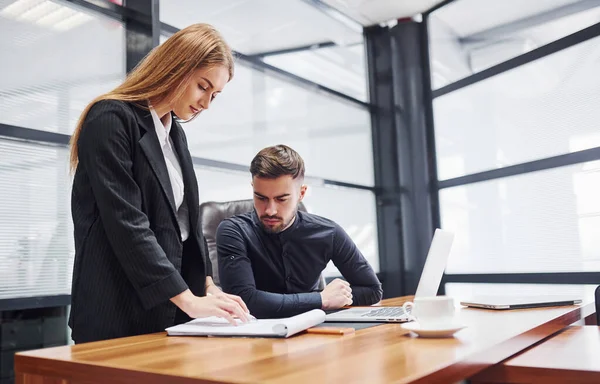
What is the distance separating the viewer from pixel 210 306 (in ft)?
3.89

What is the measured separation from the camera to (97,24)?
114 inches

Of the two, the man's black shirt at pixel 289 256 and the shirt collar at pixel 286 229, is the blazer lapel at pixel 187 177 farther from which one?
the shirt collar at pixel 286 229

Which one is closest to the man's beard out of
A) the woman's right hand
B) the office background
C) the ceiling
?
the woman's right hand

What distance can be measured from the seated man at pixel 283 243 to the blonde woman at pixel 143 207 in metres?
0.56

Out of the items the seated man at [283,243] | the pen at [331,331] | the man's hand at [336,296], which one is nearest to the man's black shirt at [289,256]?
the seated man at [283,243]

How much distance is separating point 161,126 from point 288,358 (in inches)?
31.8

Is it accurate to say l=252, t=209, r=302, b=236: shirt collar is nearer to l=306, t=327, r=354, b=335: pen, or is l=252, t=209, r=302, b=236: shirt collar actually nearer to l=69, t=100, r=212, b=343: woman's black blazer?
l=69, t=100, r=212, b=343: woman's black blazer

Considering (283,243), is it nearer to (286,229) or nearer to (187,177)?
(286,229)

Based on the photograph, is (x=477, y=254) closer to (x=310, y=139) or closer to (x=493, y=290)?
(x=493, y=290)

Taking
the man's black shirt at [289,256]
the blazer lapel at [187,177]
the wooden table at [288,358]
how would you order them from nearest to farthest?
the wooden table at [288,358]
the blazer lapel at [187,177]
the man's black shirt at [289,256]

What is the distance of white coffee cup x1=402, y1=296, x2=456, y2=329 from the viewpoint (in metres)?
1.03

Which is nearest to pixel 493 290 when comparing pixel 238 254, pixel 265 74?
pixel 265 74

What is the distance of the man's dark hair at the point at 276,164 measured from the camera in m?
2.07

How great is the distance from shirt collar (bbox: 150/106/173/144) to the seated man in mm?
Answer: 595
